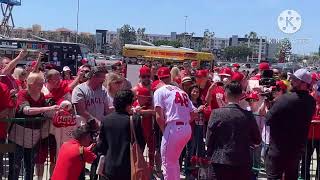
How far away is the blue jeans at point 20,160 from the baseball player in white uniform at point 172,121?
1.81 m

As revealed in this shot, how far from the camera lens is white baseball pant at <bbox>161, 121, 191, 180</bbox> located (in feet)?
21.7

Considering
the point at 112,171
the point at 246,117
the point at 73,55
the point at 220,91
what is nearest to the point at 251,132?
the point at 246,117

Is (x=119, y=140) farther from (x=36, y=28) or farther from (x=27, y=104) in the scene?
(x=36, y=28)

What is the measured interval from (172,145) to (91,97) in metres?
1.38

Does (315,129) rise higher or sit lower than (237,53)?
higher

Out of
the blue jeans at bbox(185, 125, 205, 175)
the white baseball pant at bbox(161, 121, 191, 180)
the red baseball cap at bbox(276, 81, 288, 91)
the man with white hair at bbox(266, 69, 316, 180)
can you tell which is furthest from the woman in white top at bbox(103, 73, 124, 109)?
the red baseball cap at bbox(276, 81, 288, 91)

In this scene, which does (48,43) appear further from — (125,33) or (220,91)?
(125,33)

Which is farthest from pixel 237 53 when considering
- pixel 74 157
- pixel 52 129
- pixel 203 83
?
pixel 74 157

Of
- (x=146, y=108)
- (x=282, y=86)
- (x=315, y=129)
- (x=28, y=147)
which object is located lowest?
(x=28, y=147)

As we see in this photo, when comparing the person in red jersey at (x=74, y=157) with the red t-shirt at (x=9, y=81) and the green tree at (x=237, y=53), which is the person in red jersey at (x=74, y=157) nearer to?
the red t-shirt at (x=9, y=81)

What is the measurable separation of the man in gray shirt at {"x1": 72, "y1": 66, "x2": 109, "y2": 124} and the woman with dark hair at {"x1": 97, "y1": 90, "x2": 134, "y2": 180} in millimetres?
1545

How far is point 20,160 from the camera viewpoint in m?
6.96

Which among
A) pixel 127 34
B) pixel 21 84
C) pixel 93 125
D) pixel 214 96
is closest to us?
pixel 93 125

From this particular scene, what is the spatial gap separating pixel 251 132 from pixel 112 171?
1579mm
